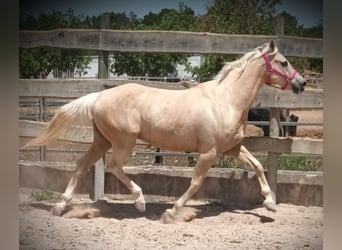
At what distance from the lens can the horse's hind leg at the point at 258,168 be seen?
2.87m

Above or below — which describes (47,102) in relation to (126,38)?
below

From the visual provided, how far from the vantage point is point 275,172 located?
295cm

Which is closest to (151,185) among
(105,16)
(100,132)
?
(100,132)

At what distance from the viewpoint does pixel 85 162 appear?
9.36 ft

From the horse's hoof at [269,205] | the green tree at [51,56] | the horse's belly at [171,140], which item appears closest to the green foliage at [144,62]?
the green tree at [51,56]

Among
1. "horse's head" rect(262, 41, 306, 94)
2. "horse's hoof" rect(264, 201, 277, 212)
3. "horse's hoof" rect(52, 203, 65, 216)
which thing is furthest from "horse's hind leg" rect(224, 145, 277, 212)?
"horse's hoof" rect(52, 203, 65, 216)

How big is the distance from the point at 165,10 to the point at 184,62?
25cm

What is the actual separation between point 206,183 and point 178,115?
0.35 m

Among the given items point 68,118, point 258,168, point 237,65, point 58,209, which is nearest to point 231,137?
point 258,168

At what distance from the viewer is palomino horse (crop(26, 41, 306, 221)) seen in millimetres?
2771

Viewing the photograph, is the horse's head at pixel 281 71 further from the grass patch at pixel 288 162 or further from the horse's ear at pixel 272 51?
the grass patch at pixel 288 162

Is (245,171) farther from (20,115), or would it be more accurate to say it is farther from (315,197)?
(20,115)

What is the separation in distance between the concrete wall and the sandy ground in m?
0.05

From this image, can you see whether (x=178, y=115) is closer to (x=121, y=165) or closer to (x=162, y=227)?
(x=121, y=165)
